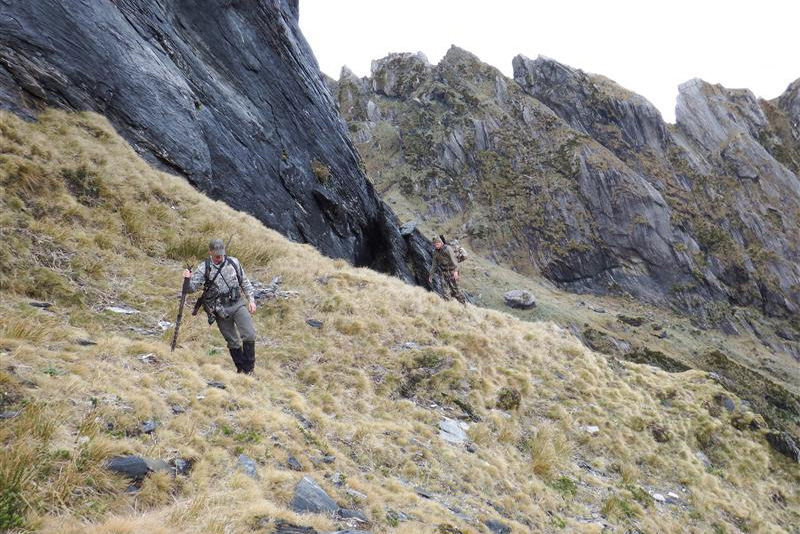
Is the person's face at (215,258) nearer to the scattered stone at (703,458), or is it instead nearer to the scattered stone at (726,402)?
the scattered stone at (703,458)

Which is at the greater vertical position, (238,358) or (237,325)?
(237,325)

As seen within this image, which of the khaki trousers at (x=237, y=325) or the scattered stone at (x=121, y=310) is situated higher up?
the khaki trousers at (x=237, y=325)

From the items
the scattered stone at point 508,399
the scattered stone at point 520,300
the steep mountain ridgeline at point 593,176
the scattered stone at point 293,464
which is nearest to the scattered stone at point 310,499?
the scattered stone at point 293,464

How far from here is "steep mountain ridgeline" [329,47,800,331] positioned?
89.5 meters

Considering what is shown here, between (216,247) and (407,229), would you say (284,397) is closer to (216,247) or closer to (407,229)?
(216,247)

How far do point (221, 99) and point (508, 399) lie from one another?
65.9 ft

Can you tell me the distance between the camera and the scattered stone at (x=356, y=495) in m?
6.33

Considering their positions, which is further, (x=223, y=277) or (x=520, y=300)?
(x=520, y=300)

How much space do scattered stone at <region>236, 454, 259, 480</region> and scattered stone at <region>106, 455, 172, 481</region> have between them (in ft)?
3.15

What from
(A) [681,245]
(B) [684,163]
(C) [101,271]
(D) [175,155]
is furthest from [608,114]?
(C) [101,271]

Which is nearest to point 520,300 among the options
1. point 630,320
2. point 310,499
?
point 630,320

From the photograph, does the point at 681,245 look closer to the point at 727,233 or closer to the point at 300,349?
the point at 727,233

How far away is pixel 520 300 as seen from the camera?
6275cm

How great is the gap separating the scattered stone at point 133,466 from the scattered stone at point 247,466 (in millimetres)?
959
